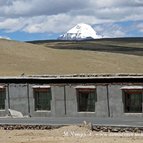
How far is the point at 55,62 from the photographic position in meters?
87.4

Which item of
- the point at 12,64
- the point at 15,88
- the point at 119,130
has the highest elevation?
the point at 12,64

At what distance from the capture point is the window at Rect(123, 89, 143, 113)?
35031 mm

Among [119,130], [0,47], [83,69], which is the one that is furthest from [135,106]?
[0,47]

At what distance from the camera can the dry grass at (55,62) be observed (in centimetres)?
7806

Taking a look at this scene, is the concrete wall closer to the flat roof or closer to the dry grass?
the flat roof

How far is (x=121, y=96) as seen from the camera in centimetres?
3531

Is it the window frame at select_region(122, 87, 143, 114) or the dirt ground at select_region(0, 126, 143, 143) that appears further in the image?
the window frame at select_region(122, 87, 143, 114)

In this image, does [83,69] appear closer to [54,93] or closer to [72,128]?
[54,93]

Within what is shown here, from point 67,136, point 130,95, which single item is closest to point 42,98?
point 130,95

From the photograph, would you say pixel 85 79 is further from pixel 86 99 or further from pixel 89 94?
pixel 86 99

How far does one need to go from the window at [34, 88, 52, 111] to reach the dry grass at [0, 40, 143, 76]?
105 feet

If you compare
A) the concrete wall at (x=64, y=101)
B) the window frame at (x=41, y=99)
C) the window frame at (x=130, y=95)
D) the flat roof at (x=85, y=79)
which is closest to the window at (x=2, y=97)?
the concrete wall at (x=64, y=101)

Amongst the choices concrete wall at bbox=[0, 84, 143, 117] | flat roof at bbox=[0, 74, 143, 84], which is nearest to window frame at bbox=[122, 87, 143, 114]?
A: concrete wall at bbox=[0, 84, 143, 117]

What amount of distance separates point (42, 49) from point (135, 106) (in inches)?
2671
